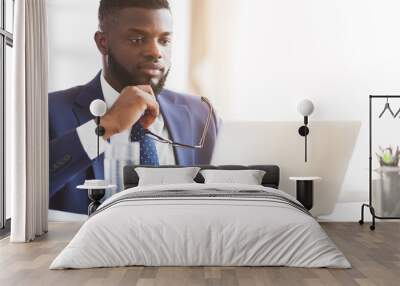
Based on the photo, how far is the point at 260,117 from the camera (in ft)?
25.4

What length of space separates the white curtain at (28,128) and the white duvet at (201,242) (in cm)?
158

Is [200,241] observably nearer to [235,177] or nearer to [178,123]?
[235,177]

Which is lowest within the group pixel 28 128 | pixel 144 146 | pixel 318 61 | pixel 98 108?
pixel 144 146

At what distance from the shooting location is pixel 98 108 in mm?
7402

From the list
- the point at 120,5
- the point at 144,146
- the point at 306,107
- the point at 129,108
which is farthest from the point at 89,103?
the point at 306,107

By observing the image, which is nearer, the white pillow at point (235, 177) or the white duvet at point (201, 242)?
the white duvet at point (201, 242)

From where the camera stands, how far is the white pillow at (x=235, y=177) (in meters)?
7.07

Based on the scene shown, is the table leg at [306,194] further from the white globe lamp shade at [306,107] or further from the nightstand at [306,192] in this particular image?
the white globe lamp shade at [306,107]

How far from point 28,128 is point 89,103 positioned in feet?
5.12

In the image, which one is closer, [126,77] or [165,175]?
[165,175]

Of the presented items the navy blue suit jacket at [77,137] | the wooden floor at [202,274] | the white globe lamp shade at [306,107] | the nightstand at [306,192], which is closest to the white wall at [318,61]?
the white globe lamp shade at [306,107]

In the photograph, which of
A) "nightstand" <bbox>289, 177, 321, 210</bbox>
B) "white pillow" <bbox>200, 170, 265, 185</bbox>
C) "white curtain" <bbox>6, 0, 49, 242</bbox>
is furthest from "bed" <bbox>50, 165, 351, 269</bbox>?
"nightstand" <bbox>289, 177, 321, 210</bbox>

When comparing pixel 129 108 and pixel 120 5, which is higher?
pixel 120 5

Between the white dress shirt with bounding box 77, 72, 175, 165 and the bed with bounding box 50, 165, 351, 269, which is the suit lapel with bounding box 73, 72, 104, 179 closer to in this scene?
the white dress shirt with bounding box 77, 72, 175, 165
